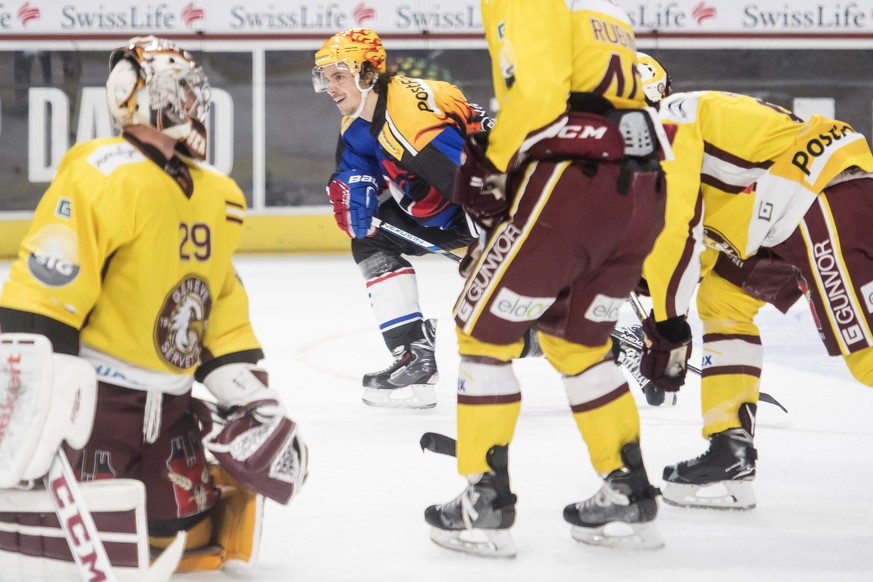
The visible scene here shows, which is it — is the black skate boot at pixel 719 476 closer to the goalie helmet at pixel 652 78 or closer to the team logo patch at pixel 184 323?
the goalie helmet at pixel 652 78

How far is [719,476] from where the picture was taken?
284 centimetres

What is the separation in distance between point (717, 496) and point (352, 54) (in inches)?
78.1

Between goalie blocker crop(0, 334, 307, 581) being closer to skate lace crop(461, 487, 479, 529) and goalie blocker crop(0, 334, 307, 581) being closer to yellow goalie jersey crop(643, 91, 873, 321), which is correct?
skate lace crop(461, 487, 479, 529)

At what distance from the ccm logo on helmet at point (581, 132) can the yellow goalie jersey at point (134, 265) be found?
25.0 inches

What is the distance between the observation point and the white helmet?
2.11 metres

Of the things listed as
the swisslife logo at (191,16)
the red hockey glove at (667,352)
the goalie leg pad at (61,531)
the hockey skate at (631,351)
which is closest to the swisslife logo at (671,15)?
the swisslife logo at (191,16)

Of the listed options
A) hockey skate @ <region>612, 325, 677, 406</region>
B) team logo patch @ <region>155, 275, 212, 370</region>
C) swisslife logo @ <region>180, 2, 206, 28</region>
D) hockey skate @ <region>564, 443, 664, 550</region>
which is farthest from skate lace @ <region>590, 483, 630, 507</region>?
swisslife logo @ <region>180, 2, 206, 28</region>

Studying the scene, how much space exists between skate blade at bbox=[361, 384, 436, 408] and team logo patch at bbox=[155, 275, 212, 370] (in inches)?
71.3

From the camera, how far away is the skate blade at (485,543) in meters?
2.41

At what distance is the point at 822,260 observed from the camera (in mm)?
2727

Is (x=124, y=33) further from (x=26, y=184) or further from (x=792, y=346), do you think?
(x=792, y=346)

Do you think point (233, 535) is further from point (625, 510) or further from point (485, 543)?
point (625, 510)

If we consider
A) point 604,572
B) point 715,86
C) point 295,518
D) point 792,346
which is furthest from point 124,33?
point 604,572

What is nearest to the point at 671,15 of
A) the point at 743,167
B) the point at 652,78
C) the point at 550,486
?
the point at 652,78
